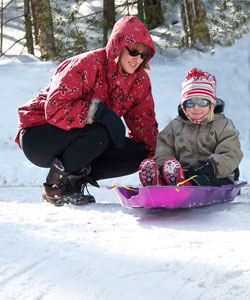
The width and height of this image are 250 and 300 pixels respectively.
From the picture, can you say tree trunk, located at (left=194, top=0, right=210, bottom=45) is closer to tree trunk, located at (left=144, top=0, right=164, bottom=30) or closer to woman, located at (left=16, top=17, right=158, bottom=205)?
tree trunk, located at (left=144, top=0, right=164, bottom=30)

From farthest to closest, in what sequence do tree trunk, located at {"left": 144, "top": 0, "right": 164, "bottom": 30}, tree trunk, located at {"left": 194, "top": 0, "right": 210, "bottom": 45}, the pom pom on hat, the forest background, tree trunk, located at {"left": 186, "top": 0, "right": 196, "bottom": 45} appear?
1. tree trunk, located at {"left": 186, "top": 0, "right": 196, "bottom": 45}
2. tree trunk, located at {"left": 144, "top": 0, "right": 164, "bottom": 30}
3. tree trunk, located at {"left": 194, "top": 0, "right": 210, "bottom": 45}
4. the forest background
5. the pom pom on hat

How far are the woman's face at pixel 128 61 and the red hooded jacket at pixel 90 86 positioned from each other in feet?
0.12

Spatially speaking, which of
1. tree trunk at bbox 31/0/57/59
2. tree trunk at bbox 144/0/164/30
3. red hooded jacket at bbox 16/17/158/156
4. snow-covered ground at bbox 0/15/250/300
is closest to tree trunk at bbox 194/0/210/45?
tree trunk at bbox 144/0/164/30

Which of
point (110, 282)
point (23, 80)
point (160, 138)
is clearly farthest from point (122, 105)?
point (23, 80)

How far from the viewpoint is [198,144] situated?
11.1ft

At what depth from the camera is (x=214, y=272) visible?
186cm

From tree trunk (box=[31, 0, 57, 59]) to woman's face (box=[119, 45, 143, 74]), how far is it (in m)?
5.69

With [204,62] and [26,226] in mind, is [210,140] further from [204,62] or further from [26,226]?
[204,62]

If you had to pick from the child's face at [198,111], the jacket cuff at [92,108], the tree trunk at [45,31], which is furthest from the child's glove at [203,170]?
the tree trunk at [45,31]

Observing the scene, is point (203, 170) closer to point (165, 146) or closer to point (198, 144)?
point (198, 144)

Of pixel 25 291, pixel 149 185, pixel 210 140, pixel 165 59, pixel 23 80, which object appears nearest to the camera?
pixel 25 291

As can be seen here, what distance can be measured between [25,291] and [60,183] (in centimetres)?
159

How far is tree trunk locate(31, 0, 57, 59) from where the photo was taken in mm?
8758

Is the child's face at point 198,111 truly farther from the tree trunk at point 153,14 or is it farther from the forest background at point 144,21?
the tree trunk at point 153,14
